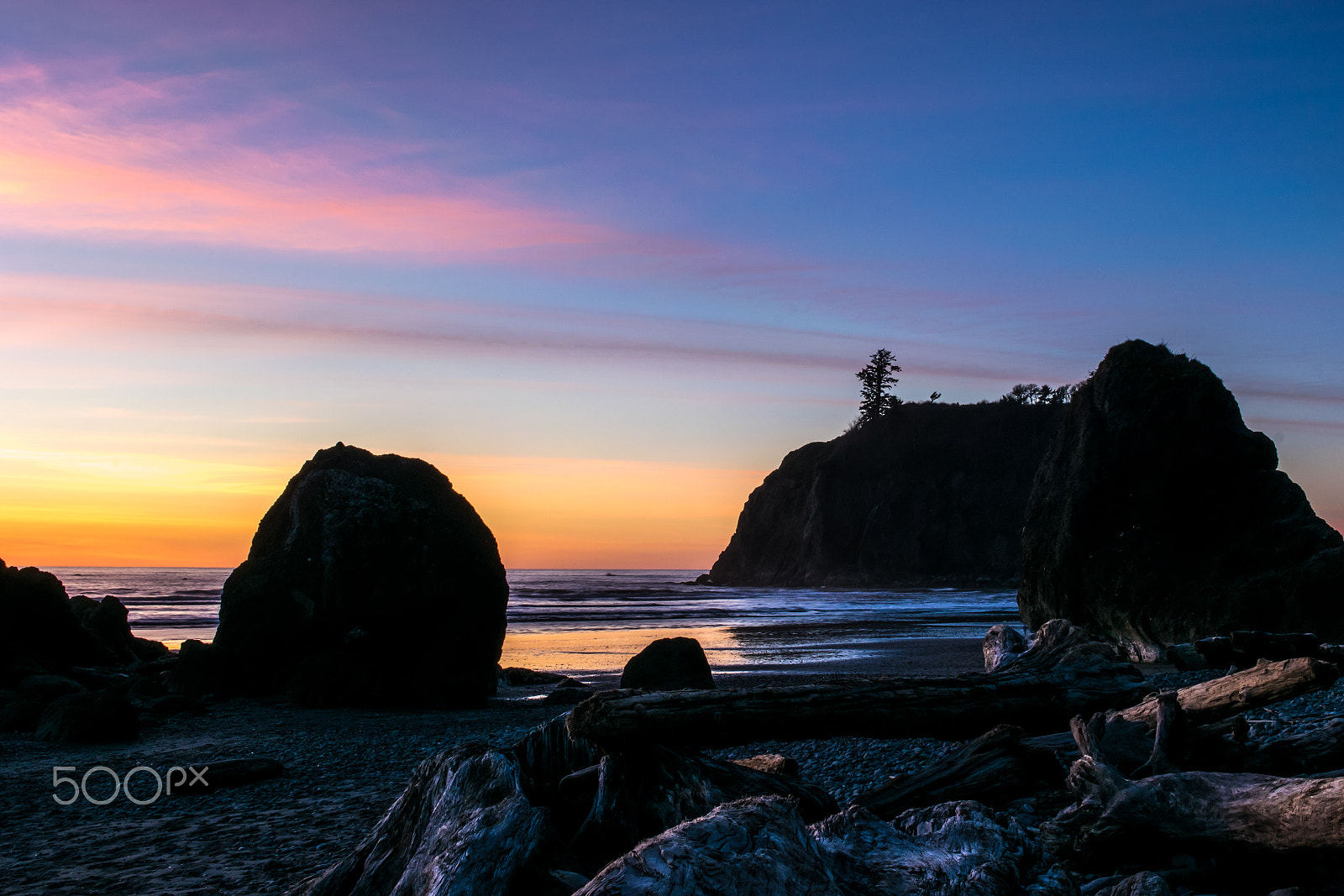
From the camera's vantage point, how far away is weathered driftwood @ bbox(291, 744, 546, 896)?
3.32m

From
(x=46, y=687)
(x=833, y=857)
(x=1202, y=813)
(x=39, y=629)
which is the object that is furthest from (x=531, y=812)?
(x=39, y=629)

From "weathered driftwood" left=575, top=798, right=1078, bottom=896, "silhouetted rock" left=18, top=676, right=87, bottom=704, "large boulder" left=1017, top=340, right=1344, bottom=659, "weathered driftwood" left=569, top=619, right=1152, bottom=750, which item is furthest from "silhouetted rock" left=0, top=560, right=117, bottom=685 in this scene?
"large boulder" left=1017, top=340, right=1344, bottom=659

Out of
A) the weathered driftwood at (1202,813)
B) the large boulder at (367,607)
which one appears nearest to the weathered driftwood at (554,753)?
the weathered driftwood at (1202,813)

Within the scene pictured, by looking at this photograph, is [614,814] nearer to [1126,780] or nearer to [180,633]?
[1126,780]

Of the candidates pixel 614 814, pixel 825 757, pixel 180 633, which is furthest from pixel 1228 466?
pixel 180 633

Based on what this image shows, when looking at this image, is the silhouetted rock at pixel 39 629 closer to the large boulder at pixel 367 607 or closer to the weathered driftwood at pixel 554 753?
the large boulder at pixel 367 607

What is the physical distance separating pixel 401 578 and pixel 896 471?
7609 centimetres

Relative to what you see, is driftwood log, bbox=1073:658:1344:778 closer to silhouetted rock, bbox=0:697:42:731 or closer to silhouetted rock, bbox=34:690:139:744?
silhouetted rock, bbox=34:690:139:744

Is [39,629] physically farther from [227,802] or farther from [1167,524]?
[1167,524]

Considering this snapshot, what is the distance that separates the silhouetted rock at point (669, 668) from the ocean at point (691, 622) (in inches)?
201

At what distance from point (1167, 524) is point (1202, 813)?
14753 mm

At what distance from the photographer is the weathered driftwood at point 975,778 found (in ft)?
16.4

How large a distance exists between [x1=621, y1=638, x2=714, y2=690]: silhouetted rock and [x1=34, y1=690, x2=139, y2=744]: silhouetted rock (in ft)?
20.2

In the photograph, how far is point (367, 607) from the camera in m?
13.3
